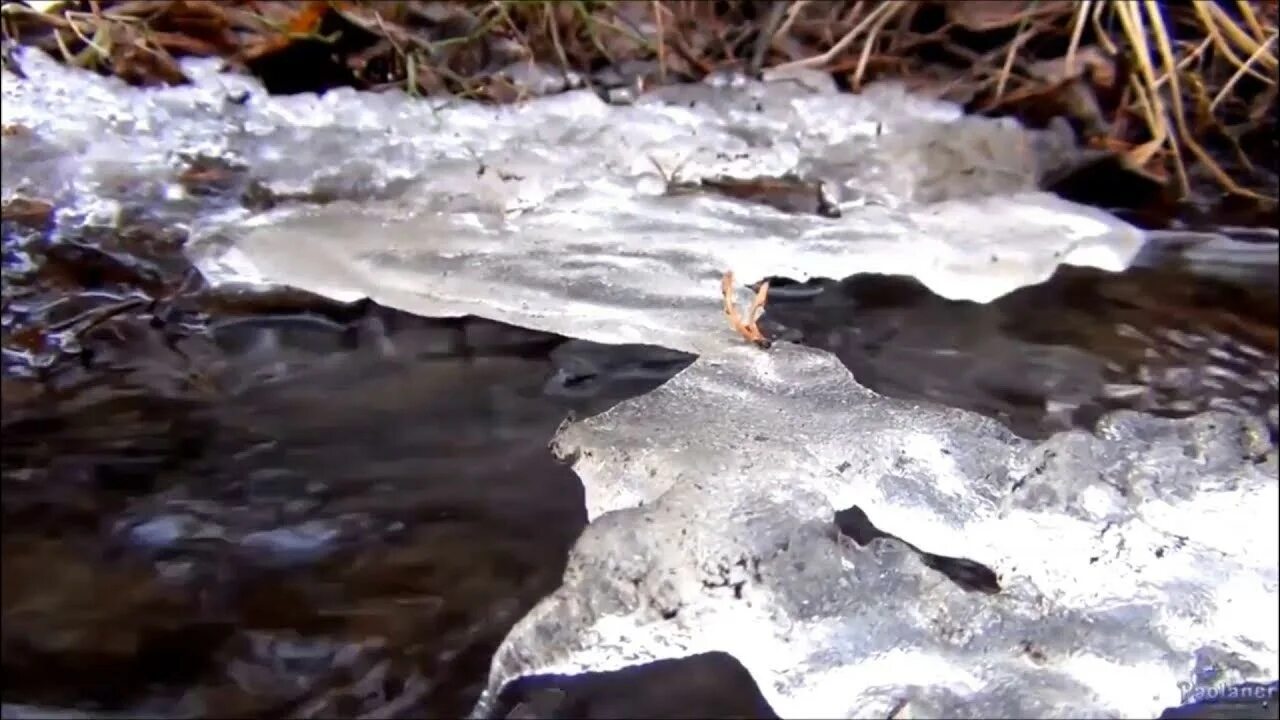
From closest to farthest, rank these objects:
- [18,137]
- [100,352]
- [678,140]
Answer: [100,352], [18,137], [678,140]

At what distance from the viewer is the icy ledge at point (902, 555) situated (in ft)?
2.56

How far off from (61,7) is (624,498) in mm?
1355

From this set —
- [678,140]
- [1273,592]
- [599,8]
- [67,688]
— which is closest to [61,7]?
[599,8]

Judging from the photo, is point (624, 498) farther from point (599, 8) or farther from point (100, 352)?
point (599, 8)

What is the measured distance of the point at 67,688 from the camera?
768 mm

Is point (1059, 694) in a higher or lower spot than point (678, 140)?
lower

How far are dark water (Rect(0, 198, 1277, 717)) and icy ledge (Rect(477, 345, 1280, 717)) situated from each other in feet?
0.21

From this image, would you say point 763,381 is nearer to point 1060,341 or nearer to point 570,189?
point 1060,341

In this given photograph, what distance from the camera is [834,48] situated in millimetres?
1781

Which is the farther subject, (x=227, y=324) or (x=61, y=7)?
(x=61, y=7)

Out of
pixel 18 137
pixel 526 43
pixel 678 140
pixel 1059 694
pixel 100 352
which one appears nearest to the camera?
pixel 1059 694

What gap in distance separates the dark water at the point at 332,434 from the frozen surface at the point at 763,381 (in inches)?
2.0

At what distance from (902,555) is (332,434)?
56 centimetres

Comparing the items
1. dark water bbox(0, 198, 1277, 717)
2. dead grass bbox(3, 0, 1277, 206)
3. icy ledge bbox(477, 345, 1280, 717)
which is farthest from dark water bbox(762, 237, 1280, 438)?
dead grass bbox(3, 0, 1277, 206)
